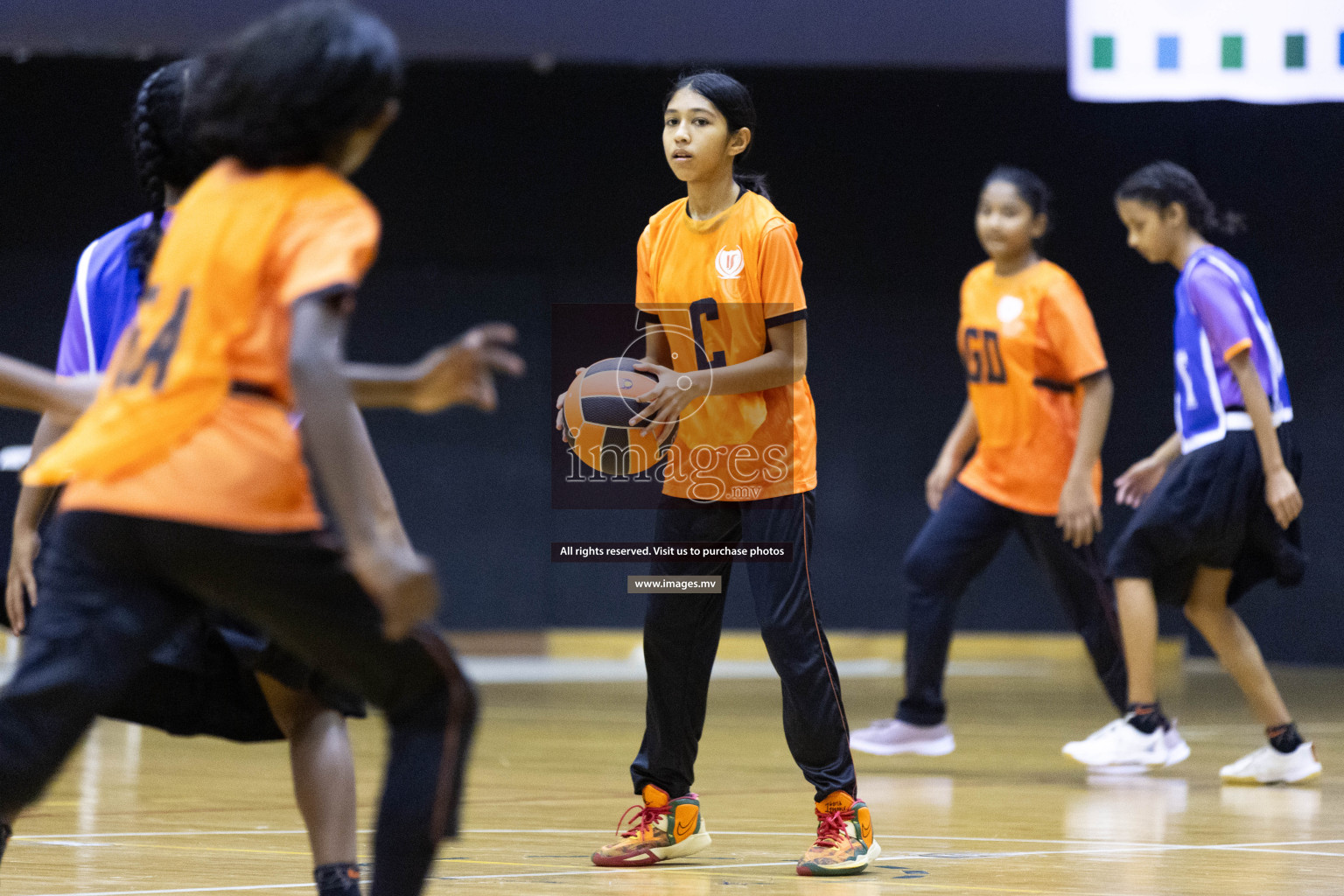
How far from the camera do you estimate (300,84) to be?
6.68ft

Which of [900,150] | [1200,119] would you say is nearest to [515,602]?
[900,150]

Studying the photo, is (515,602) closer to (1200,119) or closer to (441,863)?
(1200,119)

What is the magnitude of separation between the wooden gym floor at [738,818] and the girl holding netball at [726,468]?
188 mm

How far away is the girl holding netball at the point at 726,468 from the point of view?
11.4 ft

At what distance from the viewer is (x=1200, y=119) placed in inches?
393

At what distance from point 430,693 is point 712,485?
1.48 metres

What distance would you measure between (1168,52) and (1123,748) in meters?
4.05

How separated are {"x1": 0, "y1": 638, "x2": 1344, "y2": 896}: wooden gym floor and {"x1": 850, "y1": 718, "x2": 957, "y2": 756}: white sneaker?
84mm

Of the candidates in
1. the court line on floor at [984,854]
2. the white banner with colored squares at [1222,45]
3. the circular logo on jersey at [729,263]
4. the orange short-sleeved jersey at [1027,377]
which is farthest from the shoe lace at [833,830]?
the white banner with colored squares at [1222,45]

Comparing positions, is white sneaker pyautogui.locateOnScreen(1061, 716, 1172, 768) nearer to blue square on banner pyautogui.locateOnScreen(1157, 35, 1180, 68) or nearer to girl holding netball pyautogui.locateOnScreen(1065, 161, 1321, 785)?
girl holding netball pyautogui.locateOnScreen(1065, 161, 1321, 785)

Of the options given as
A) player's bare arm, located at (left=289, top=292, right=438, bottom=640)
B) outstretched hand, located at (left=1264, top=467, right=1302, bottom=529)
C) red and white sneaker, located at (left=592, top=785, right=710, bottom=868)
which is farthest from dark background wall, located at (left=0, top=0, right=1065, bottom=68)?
player's bare arm, located at (left=289, top=292, right=438, bottom=640)

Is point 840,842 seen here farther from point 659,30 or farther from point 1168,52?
point 1168,52

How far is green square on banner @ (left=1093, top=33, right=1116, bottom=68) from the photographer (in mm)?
8125

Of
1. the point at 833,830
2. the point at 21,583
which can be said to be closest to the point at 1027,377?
the point at 833,830
